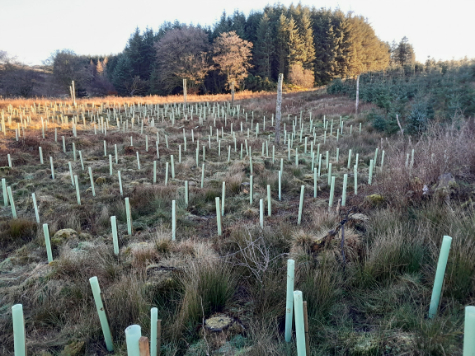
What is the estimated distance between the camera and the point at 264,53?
45.3 m

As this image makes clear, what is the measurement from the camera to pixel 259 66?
1849 inches

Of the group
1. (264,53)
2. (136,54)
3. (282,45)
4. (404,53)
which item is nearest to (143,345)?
(404,53)

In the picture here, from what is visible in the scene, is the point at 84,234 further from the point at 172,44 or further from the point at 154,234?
the point at 172,44

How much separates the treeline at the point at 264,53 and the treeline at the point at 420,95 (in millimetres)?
17494

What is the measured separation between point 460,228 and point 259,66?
46972 mm

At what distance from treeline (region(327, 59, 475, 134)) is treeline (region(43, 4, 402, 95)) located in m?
17.5

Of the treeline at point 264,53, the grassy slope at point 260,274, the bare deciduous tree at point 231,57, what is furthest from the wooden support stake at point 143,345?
the treeline at point 264,53

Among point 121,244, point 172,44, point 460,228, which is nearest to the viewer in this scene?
point 460,228

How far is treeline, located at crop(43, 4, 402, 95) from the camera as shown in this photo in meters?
41.4

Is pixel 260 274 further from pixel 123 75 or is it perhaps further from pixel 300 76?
pixel 123 75

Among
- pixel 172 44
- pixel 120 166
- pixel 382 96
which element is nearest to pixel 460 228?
pixel 120 166

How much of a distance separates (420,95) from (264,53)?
32057 millimetres

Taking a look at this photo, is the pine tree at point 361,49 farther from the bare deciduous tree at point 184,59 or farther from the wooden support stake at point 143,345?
the wooden support stake at point 143,345

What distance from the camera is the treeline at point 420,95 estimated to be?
1328 centimetres
